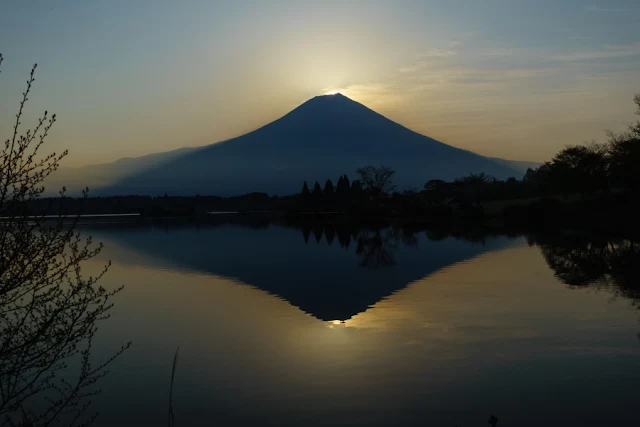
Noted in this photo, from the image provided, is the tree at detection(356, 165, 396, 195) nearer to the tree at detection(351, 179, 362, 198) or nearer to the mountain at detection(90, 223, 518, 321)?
the tree at detection(351, 179, 362, 198)

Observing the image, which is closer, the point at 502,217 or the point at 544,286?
the point at 544,286

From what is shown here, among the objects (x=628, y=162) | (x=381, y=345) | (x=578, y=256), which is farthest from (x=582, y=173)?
(x=381, y=345)

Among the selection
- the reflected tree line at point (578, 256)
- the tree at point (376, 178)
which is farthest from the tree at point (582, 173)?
the tree at point (376, 178)

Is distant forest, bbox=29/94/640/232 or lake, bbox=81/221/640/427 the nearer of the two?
lake, bbox=81/221/640/427

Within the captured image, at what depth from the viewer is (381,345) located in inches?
377

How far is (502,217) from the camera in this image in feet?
181

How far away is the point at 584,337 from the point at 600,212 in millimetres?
38672

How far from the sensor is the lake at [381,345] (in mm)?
6734

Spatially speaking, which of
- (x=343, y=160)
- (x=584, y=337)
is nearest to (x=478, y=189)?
(x=584, y=337)

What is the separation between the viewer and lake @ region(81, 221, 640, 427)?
22.1ft

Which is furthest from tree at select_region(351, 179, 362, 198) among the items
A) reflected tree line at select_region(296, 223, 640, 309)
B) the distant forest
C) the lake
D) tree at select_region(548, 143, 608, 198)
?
the lake

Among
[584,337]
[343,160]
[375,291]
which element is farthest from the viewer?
[343,160]

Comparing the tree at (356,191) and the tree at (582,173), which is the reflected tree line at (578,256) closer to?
the tree at (582,173)

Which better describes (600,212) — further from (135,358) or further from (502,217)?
(135,358)
